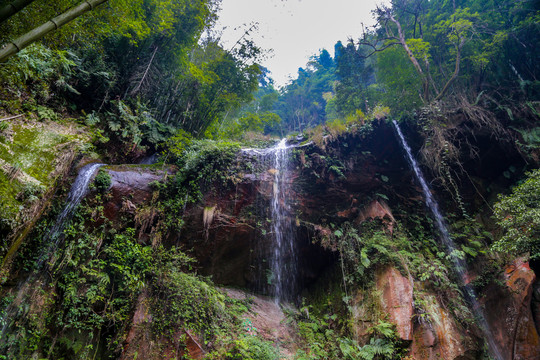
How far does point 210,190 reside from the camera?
25.1ft

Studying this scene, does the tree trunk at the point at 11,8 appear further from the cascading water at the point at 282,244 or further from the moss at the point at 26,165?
the cascading water at the point at 282,244

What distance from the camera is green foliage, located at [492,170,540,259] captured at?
5.59 m

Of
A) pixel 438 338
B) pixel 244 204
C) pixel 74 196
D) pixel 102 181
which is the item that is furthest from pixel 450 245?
pixel 74 196

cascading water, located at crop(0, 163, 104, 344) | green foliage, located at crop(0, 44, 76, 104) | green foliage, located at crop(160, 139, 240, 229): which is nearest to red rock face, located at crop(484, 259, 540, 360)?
green foliage, located at crop(160, 139, 240, 229)

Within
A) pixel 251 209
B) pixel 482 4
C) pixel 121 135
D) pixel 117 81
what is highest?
pixel 482 4

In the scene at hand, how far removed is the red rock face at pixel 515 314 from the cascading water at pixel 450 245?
165mm

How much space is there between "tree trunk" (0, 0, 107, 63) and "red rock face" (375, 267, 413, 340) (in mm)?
8211

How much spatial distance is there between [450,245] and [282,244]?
582cm

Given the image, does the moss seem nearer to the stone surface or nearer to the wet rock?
the wet rock

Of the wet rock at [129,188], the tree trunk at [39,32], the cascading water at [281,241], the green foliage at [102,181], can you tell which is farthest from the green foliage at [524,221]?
the green foliage at [102,181]

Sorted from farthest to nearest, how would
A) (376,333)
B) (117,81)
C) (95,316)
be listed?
(117,81) → (376,333) → (95,316)

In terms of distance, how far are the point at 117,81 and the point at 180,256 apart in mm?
6773

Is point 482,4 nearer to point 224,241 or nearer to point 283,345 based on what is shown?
point 224,241

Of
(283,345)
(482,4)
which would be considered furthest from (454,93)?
(283,345)
